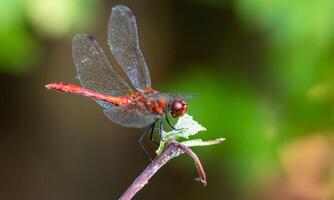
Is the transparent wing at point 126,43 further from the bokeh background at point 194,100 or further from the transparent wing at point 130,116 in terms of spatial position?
the bokeh background at point 194,100

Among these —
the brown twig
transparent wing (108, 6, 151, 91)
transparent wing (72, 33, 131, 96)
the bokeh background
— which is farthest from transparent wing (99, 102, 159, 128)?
the bokeh background

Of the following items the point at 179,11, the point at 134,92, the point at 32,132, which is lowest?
the point at 32,132

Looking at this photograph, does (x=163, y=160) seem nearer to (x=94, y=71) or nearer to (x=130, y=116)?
(x=130, y=116)

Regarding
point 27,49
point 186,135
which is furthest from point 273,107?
point 186,135

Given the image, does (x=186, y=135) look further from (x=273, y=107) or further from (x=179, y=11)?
(x=179, y=11)

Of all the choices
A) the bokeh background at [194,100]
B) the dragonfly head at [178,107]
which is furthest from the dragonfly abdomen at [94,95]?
the bokeh background at [194,100]

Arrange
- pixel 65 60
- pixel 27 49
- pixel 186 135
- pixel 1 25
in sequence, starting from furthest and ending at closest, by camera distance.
A: pixel 65 60 → pixel 27 49 → pixel 1 25 → pixel 186 135

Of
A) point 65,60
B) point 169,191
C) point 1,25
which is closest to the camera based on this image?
point 1,25

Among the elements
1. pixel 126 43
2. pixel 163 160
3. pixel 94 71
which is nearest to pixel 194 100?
pixel 126 43
